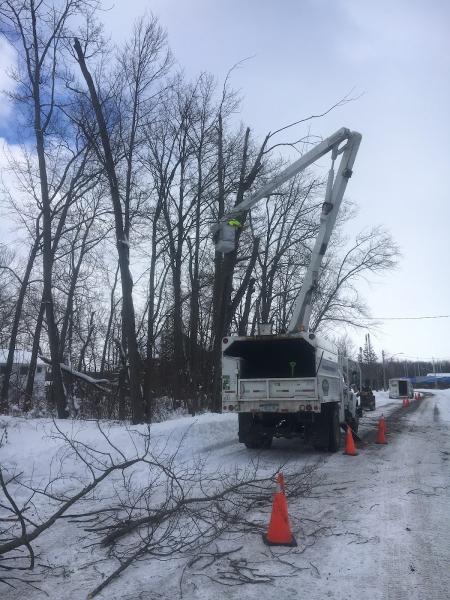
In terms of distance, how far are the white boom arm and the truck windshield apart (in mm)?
867

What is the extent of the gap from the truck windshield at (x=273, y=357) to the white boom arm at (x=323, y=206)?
867 mm

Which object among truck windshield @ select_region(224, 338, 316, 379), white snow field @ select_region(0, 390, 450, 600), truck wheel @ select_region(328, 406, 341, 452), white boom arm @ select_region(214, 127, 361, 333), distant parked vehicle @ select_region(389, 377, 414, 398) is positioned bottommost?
white snow field @ select_region(0, 390, 450, 600)

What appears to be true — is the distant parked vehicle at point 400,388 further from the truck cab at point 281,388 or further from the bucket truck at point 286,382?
the truck cab at point 281,388

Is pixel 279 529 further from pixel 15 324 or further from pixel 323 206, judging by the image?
pixel 15 324

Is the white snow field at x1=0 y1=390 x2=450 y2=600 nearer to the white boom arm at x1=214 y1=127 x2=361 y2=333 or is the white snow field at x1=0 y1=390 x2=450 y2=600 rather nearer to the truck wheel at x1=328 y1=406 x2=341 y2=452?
the truck wheel at x1=328 y1=406 x2=341 y2=452

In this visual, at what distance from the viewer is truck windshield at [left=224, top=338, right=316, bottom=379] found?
11680 mm

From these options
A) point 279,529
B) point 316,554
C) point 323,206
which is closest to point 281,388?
point 323,206

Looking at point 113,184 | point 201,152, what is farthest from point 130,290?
point 201,152

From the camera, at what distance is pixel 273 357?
1234 cm

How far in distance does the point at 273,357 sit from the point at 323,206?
432 centimetres

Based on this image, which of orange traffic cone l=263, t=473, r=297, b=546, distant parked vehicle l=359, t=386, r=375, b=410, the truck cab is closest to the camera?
orange traffic cone l=263, t=473, r=297, b=546

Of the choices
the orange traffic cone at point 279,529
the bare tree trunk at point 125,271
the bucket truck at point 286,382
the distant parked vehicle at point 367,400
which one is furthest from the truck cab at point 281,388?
the distant parked vehicle at point 367,400

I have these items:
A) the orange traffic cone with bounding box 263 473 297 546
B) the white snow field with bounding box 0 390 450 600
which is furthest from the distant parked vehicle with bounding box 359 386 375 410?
the orange traffic cone with bounding box 263 473 297 546

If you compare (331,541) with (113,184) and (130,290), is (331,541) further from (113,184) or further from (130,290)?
(113,184)
